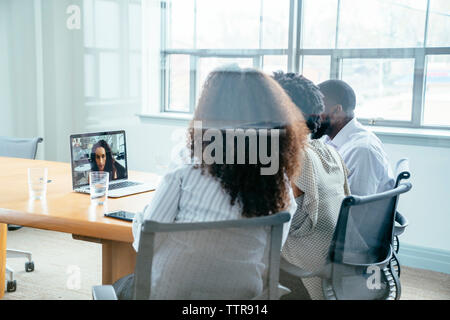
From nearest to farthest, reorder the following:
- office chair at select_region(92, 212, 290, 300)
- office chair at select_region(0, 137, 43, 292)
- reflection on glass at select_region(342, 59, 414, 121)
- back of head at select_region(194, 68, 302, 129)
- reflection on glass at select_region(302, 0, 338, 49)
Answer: office chair at select_region(92, 212, 290, 300), back of head at select_region(194, 68, 302, 129), office chair at select_region(0, 137, 43, 292), reflection on glass at select_region(342, 59, 414, 121), reflection on glass at select_region(302, 0, 338, 49)

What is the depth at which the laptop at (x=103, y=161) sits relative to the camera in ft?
6.88

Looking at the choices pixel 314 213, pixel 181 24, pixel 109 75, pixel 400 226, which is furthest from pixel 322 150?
pixel 109 75

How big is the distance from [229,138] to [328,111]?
1.17 meters

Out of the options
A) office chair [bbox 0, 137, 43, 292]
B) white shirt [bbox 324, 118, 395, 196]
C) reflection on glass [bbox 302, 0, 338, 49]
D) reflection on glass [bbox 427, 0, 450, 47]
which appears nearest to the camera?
white shirt [bbox 324, 118, 395, 196]

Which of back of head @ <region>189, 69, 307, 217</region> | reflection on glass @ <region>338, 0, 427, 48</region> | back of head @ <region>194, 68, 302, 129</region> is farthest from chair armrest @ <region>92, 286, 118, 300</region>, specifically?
reflection on glass @ <region>338, 0, 427, 48</region>

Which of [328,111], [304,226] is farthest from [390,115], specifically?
[304,226]

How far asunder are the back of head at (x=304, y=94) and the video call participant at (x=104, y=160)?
82 cm

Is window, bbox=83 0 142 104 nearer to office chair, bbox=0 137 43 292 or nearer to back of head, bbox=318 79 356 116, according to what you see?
office chair, bbox=0 137 43 292

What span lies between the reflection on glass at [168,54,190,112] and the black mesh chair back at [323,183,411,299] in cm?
260

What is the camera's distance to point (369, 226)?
5.04ft

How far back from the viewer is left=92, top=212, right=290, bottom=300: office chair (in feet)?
3.51

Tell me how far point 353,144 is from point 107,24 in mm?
2604

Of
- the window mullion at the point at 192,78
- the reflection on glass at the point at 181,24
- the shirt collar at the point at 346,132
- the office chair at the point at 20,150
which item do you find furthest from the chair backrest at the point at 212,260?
the reflection on glass at the point at 181,24
